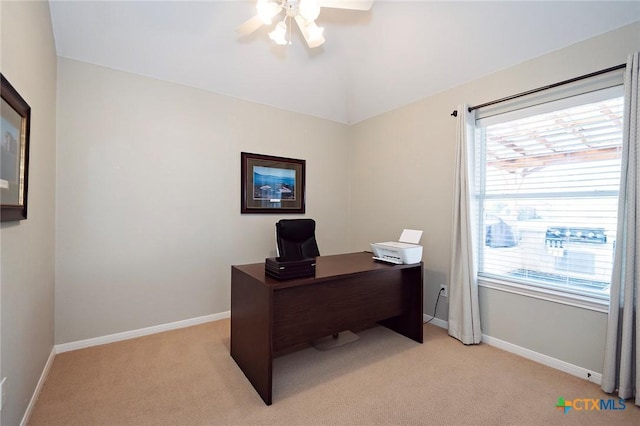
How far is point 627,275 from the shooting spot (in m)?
1.77

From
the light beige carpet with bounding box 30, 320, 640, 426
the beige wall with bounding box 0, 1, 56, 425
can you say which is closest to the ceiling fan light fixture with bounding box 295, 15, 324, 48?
the beige wall with bounding box 0, 1, 56, 425

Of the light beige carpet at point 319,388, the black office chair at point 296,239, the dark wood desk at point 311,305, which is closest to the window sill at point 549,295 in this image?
the light beige carpet at point 319,388

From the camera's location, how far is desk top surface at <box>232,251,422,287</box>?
1857mm

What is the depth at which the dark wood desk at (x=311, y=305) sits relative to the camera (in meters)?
1.82

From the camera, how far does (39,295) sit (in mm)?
1908

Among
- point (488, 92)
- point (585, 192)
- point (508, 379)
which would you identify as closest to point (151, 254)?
point (508, 379)

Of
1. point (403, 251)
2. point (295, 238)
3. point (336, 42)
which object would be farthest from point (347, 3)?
point (295, 238)

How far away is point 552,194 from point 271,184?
106 inches

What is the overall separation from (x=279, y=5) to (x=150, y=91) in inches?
62.0

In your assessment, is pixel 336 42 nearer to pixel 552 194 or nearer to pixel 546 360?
pixel 552 194

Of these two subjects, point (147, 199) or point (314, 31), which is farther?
point (147, 199)

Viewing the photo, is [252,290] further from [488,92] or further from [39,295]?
[488,92]

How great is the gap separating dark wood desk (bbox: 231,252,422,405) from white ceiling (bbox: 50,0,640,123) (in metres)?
1.96

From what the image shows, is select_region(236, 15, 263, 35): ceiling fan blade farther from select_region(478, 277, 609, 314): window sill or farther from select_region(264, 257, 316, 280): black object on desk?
select_region(478, 277, 609, 314): window sill
